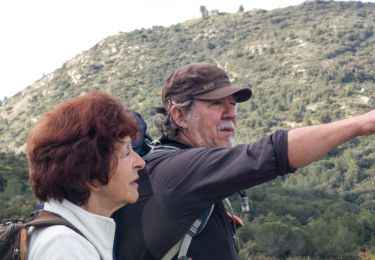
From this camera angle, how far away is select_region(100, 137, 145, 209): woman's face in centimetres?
208

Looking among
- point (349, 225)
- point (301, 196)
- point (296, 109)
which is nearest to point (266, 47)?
point (296, 109)

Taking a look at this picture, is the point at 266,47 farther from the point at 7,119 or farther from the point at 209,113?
the point at 209,113

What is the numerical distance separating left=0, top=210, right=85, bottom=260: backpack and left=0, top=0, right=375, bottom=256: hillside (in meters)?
34.8

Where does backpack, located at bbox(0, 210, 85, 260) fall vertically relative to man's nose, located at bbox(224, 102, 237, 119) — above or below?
above

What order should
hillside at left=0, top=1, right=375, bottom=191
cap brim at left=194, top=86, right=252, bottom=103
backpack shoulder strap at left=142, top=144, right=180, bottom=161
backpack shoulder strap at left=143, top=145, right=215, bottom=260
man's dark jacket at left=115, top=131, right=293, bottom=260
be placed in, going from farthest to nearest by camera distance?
hillside at left=0, top=1, right=375, bottom=191
cap brim at left=194, top=86, right=252, bottom=103
backpack shoulder strap at left=142, top=144, right=180, bottom=161
backpack shoulder strap at left=143, top=145, right=215, bottom=260
man's dark jacket at left=115, top=131, right=293, bottom=260

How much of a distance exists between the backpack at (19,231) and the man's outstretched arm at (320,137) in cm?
72

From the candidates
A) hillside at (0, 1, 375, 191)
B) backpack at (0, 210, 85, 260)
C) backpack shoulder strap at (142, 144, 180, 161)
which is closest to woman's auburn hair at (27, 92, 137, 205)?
backpack at (0, 210, 85, 260)

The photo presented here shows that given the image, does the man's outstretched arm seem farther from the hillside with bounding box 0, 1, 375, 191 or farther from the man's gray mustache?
the hillside with bounding box 0, 1, 375, 191

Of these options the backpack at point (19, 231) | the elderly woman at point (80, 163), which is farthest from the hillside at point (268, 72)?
the backpack at point (19, 231)

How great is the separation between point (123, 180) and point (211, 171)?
307 millimetres

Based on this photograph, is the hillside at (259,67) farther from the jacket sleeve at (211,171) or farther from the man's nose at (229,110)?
the jacket sleeve at (211,171)

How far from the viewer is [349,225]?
1866 centimetres

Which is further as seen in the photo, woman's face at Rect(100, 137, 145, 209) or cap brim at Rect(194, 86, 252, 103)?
cap brim at Rect(194, 86, 252, 103)

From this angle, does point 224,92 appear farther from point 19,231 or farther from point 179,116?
point 19,231
